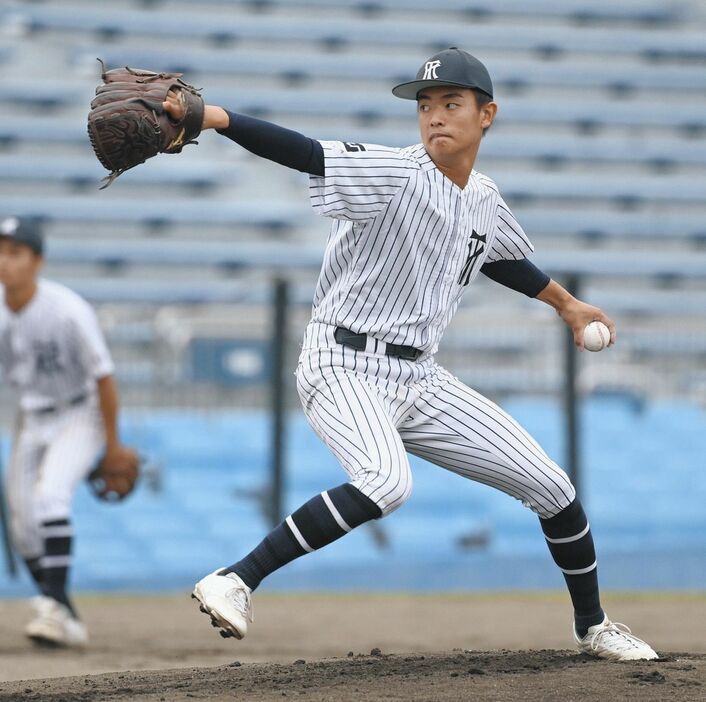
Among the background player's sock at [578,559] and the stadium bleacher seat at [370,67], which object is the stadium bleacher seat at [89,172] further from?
the background player's sock at [578,559]

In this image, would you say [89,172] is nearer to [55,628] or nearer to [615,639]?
[55,628]

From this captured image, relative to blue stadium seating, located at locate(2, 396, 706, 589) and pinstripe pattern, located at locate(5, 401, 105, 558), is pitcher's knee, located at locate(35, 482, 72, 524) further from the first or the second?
blue stadium seating, located at locate(2, 396, 706, 589)

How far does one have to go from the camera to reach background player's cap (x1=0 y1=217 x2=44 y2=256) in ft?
21.5

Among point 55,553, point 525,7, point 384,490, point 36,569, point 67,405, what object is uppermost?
point 525,7

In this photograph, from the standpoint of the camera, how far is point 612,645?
171 inches

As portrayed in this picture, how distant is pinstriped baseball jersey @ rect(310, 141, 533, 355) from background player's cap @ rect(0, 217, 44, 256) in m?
2.81

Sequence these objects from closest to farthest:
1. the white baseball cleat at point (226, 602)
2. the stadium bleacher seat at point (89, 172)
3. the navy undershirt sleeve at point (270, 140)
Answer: the white baseball cleat at point (226, 602) → the navy undershirt sleeve at point (270, 140) → the stadium bleacher seat at point (89, 172)

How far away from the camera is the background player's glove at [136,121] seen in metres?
3.62

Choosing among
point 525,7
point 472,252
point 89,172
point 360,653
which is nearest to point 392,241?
point 472,252

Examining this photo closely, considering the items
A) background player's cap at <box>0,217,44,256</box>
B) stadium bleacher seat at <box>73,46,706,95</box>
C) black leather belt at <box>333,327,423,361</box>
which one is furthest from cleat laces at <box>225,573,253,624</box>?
stadium bleacher seat at <box>73,46,706,95</box>

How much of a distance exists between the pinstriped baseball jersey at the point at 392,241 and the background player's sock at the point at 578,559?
2.46 ft

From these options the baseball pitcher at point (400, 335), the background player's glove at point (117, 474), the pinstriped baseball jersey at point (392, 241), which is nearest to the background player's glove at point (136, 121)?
the baseball pitcher at point (400, 335)

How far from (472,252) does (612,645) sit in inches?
55.7

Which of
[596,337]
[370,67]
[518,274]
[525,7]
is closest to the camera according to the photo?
[596,337]
